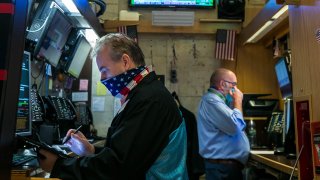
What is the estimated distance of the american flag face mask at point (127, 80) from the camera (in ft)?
6.18

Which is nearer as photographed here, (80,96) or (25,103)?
(25,103)

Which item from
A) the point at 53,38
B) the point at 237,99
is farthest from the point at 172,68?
the point at 53,38

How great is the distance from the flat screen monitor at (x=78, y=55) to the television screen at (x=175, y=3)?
111 centimetres

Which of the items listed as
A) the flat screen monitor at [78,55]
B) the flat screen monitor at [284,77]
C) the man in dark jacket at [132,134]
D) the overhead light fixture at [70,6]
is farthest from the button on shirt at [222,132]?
the man in dark jacket at [132,134]

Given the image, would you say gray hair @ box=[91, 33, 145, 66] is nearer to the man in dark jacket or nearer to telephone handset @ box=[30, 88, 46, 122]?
the man in dark jacket

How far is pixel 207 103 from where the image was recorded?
156 inches

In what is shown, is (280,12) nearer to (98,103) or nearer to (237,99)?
(237,99)

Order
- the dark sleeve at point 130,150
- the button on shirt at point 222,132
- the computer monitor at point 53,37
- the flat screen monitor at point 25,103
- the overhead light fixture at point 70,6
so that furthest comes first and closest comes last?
the button on shirt at point 222,132, the computer monitor at point 53,37, the overhead light fixture at point 70,6, the flat screen monitor at point 25,103, the dark sleeve at point 130,150

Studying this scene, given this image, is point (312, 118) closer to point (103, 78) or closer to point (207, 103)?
point (103, 78)

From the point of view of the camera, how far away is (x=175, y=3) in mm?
5738

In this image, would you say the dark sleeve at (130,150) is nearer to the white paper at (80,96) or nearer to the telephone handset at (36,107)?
the telephone handset at (36,107)

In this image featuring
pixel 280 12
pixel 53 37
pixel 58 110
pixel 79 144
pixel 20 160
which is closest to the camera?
pixel 20 160

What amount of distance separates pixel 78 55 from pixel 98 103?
110cm

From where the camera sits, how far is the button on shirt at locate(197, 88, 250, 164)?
12.4ft
